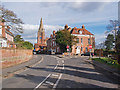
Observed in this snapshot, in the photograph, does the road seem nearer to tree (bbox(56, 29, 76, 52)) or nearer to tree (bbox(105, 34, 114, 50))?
tree (bbox(105, 34, 114, 50))

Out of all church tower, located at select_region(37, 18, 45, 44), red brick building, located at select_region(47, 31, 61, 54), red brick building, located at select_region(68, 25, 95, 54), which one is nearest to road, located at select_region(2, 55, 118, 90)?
red brick building, located at select_region(68, 25, 95, 54)

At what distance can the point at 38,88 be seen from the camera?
23.4ft

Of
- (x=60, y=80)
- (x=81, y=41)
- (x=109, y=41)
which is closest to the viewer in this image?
(x=60, y=80)

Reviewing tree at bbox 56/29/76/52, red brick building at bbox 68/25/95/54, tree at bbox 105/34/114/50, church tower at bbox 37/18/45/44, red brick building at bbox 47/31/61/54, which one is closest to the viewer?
tree at bbox 105/34/114/50

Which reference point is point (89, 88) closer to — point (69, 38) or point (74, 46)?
point (69, 38)

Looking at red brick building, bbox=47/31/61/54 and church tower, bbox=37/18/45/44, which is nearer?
red brick building, bbox=47/31/61/54

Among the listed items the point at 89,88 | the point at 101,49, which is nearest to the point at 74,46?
the point at 101,49

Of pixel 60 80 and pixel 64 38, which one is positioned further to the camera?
pixel 64 38

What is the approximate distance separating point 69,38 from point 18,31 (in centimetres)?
3058

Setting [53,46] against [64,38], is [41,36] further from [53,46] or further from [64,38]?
[64,38]

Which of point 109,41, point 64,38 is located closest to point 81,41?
point 64,38

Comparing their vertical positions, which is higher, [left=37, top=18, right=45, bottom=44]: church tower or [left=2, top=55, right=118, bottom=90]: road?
[left=37, top=18, right=45, bottom=44]: church tower

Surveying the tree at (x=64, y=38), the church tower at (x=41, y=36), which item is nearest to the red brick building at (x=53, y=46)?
the tree at (x=64, y=38)

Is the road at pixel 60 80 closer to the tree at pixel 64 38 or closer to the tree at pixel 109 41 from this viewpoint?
the tree at pixel 109 41
